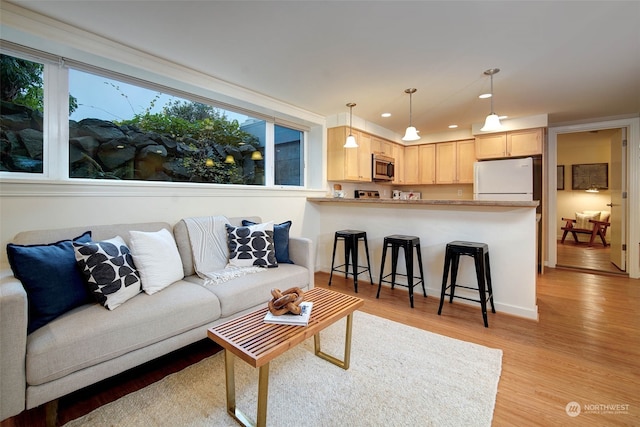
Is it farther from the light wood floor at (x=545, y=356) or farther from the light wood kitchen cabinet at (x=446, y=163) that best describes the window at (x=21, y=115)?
the light wood kitchen cabinet at (x=446, y=163)

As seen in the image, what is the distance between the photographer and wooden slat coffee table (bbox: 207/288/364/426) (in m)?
1.27

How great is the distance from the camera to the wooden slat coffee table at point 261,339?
1274 mm

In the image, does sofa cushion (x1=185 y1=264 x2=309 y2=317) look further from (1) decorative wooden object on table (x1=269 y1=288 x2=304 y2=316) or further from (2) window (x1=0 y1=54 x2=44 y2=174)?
(2) window (x1=0 y1=54 x2=44 y2=174)

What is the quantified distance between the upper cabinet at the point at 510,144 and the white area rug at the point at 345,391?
11.4ft

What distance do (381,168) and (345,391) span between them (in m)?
3.72

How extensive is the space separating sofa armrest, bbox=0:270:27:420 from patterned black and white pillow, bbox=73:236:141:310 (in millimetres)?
384

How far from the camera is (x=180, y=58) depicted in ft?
8.26

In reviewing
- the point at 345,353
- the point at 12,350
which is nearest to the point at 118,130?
the point at 12,350

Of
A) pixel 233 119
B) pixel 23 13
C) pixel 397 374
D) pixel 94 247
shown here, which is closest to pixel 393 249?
pixel 397 374

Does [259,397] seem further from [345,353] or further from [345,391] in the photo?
[345,353]

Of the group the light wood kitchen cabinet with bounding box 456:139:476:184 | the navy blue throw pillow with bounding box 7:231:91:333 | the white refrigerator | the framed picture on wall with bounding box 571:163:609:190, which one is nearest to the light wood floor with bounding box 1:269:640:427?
the navy blue throw pillow with bounding box 7:231:91:333

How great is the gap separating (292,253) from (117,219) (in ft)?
4.97

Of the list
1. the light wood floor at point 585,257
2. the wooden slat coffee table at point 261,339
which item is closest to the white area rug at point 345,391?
the wooden slat coffee table at point 261,339

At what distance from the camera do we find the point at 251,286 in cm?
219
